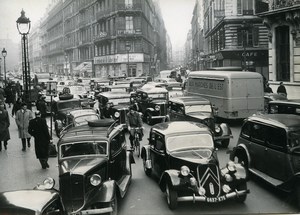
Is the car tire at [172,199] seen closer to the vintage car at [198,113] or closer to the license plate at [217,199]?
the license plate at [217,199]

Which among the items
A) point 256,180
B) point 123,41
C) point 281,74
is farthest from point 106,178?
point 281,74

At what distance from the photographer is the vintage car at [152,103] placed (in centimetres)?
1755

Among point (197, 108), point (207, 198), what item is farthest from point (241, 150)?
point (197, 108)

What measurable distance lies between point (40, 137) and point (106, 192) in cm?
385

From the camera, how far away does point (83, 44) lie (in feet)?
34.8

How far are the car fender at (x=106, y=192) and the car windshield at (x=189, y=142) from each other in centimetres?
174

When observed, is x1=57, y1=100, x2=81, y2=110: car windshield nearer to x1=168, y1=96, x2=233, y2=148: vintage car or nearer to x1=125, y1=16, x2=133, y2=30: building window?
x1=168, y1=96, x2=233, y2=148: vintage car

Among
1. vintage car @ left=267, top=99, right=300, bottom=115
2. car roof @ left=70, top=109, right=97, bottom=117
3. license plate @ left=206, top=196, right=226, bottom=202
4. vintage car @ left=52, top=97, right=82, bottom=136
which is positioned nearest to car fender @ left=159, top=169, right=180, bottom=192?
license plate @ left=206, top=196, right=226, bottom=202

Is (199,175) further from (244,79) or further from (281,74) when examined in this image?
(281,74)

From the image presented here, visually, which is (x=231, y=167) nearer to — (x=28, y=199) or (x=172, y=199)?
(x=172, y=199)

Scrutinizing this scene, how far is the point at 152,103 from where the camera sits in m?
18.0

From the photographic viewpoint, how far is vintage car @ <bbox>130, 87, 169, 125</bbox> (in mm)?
17547

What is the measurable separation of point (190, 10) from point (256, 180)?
3905mm

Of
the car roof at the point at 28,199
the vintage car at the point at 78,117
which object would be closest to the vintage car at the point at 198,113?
the vintage car at the point at 78,117
